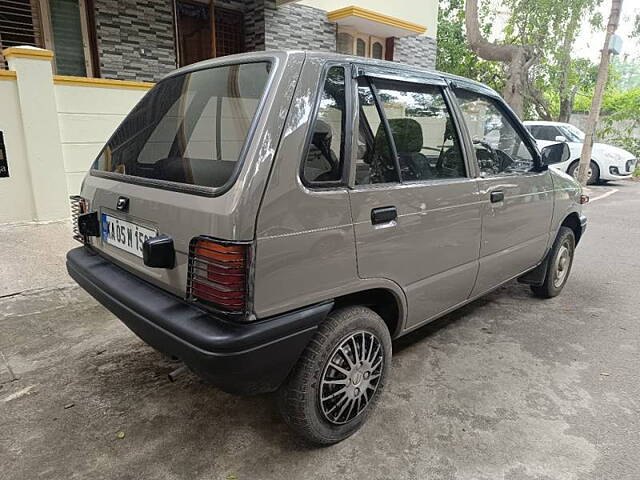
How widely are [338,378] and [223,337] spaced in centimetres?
68

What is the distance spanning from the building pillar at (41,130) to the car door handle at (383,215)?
4.53 metres

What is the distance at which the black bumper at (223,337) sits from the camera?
5.35 feet

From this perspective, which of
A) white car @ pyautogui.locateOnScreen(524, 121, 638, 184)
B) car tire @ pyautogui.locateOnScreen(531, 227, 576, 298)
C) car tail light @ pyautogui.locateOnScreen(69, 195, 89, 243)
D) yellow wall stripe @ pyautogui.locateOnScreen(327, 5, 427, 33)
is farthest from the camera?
white car @ pyautogui.locateOnScreen(524, 121, 638, 184)

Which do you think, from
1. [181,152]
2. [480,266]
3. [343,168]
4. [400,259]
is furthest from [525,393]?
[181,152]

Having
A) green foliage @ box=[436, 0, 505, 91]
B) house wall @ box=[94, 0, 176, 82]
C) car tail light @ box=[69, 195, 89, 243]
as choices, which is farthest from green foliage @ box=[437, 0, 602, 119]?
car tail light @ box=[69, 195, 89, 243]

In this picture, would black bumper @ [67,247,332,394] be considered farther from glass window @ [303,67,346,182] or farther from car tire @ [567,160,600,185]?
car tire @ [567,160,600,185]

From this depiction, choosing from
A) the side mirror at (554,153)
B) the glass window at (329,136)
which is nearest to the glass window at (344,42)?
the side mirror at (554,153)

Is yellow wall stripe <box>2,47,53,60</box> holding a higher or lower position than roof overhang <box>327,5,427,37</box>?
lower

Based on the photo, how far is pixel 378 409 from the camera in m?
2.39

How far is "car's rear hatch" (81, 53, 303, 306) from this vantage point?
1.67 metres

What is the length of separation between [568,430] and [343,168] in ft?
5.68

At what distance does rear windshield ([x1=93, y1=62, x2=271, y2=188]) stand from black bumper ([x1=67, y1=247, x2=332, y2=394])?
0.53 m

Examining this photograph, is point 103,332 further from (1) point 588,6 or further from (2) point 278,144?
(1) point 588,6

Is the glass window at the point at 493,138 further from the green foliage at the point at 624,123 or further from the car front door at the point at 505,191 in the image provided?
the green foliage at the point at 624,123
